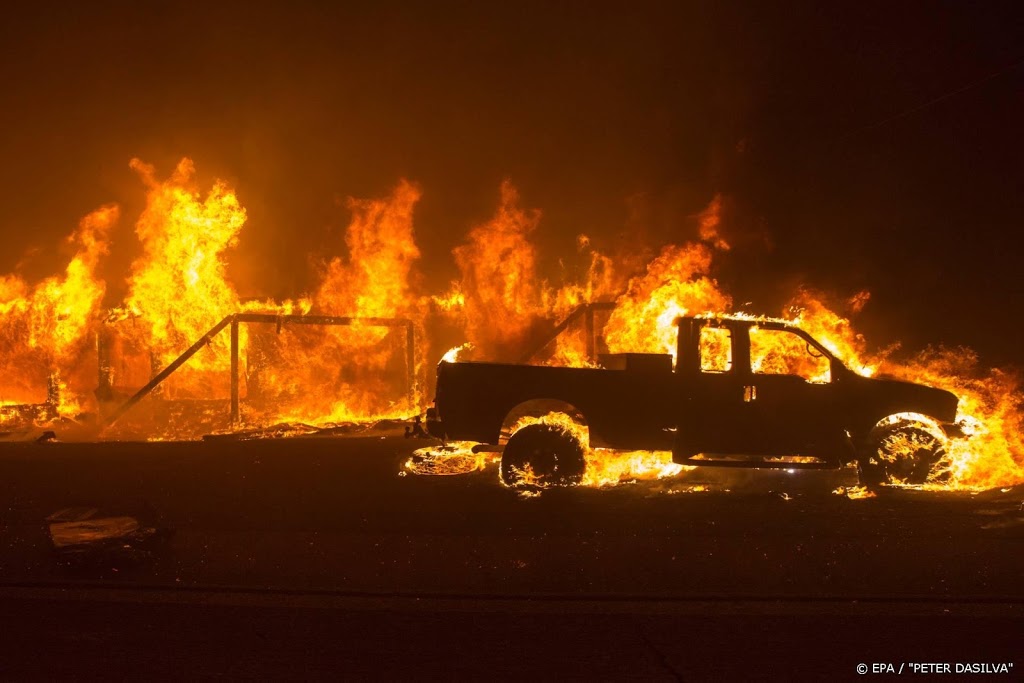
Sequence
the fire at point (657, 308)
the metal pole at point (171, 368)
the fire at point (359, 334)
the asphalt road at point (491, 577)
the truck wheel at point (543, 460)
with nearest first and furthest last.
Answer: the asphalt road at point (491, 577) < the truck wheel at point (543, 460) < the fire at point (657, 308) < the metal pole at point (171, 368) < the fire at point (359, 334)

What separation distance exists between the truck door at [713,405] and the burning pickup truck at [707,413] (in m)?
0.01

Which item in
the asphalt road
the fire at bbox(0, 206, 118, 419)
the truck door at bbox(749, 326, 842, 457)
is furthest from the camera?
the fire at bbox(0, 206, 118, 419)

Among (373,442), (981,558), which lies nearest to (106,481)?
(373,442)

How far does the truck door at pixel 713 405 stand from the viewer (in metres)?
8.89

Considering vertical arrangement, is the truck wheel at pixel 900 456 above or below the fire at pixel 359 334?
below

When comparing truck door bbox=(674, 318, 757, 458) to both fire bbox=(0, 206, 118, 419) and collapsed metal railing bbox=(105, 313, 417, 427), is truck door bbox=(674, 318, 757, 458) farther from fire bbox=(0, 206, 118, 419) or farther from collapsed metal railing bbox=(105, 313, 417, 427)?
fire bbox=(0, 206, 118, 419)

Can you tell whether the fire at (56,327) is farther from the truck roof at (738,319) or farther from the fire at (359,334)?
the truck roof at (738,319)

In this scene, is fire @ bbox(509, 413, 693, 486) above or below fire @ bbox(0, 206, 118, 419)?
below

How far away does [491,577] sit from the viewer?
6.23 metres

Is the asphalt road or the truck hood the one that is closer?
the asphalt road

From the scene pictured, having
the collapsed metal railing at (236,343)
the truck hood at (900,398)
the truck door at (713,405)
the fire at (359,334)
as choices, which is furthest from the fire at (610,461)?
the fire at (359,334)

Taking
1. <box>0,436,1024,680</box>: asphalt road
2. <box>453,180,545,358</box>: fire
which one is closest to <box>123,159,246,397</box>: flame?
<box>453,180,545,358</box>: fire

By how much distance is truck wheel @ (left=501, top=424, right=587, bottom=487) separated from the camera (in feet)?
29.5

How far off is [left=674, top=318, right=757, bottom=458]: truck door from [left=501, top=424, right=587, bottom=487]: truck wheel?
1163mm
